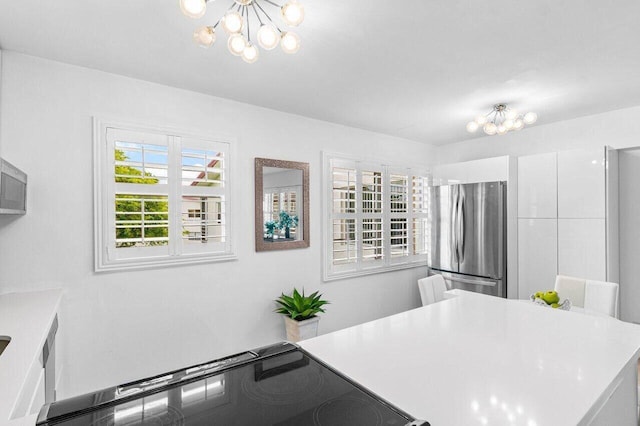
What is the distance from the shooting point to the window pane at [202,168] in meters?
2.76

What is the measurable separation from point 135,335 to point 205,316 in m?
0.52

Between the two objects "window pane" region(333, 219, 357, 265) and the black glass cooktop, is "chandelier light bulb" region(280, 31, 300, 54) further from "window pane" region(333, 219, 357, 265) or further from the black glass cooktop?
"window pane" region(333, 219, 357, 265)

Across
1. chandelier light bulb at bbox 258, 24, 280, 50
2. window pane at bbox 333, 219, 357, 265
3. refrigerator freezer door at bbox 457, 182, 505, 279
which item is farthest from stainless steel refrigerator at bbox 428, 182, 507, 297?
chandelier light bulb at bbox 258, 24, 280, 50

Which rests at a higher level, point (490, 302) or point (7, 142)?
point (7, 142)

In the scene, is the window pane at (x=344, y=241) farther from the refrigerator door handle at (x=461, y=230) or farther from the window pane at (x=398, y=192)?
the refrigerator door handle at (x=461, y=230)

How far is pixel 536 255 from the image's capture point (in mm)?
3623

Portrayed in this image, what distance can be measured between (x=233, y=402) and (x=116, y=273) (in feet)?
6.90

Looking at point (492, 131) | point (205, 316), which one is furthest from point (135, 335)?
point (492, 131)

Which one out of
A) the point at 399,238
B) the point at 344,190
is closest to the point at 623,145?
the point at 399,238

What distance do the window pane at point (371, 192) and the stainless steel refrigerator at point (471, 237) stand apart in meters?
0.83

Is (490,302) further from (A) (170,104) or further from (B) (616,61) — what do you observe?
(A) (170,104)

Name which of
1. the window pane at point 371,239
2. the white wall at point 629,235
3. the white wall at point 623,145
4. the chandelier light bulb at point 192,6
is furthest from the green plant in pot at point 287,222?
the white wall at point 629,235

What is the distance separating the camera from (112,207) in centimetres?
243

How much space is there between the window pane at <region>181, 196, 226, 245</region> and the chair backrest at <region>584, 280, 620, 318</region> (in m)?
2.98
